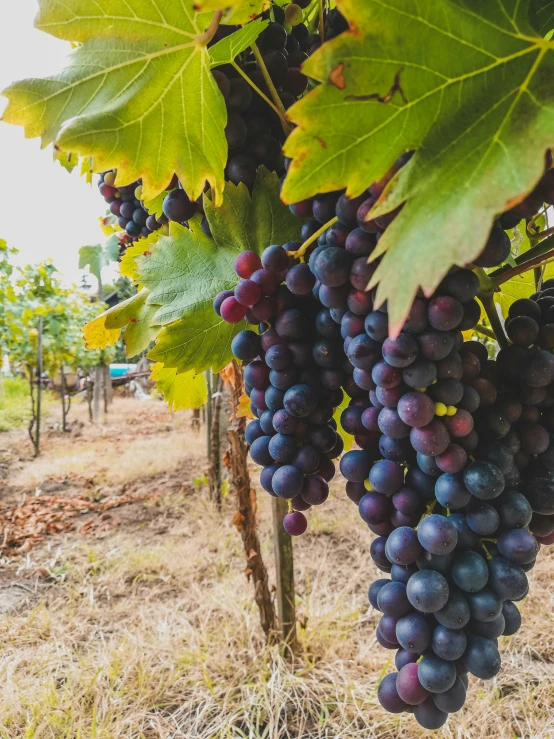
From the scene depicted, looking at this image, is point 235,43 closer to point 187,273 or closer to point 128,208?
point 187,273

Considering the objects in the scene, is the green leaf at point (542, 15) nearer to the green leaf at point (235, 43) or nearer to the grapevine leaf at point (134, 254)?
the green leaf at point (235, 43)

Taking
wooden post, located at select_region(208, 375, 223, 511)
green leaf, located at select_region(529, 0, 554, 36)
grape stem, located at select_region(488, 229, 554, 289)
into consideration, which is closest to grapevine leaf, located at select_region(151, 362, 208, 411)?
grape stem, located at select_region(488, 229, 554, 289)

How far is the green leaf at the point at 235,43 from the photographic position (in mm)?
454

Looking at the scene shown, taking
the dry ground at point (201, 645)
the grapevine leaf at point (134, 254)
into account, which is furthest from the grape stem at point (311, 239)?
the dry ground at point (201, 645)

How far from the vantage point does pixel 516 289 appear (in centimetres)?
69

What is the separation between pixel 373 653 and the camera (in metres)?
1.97

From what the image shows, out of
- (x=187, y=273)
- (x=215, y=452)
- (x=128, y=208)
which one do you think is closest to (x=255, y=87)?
(x=187, y=273)

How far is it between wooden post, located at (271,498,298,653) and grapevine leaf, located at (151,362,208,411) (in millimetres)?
631

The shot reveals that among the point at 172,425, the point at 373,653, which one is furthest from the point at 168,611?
the point at 172,425

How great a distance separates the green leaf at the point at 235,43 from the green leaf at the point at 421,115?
6.8 inches

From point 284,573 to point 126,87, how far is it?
4.84 ft

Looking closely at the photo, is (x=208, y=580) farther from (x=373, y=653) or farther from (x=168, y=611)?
(x=373, y=653)

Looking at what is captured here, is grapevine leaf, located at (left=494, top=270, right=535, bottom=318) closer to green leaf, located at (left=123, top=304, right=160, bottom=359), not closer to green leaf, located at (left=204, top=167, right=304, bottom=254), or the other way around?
green leaf, located at (left=204, top=167, right=304, bottom=254)

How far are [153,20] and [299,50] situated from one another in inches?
7.1
